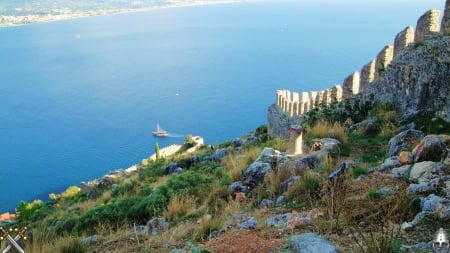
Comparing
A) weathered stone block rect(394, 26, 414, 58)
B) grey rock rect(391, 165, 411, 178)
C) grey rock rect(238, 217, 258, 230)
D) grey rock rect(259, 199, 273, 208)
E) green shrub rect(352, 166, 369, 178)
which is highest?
weathered stone block rect(394, 26, 414, 58)

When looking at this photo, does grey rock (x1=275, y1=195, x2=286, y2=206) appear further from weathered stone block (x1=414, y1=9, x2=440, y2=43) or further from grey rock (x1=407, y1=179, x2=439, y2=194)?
weathered stone block (x1=414, y1=9, x2=440, y2=43)

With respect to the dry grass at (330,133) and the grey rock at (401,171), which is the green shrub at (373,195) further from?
the dry grass at (330,133)

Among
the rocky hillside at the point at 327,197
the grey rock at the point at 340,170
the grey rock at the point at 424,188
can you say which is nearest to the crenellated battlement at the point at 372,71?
the rocky hillside at the point at 327,197

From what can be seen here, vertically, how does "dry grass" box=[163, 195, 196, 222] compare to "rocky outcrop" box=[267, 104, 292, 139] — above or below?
above

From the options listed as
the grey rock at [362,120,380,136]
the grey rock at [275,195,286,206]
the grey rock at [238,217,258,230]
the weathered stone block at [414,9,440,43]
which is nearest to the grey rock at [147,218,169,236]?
the grey rock at [238,217,258,230]

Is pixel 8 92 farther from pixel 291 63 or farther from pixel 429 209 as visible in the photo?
pixel 429 209

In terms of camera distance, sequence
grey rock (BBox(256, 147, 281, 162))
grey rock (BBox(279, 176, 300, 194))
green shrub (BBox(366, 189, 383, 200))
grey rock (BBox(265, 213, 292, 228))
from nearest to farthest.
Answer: green shrub (BBox(366, 189, 383, 200)), grey rock (BBox(265, 213, 292, 228)), grey rock (BBox(279, 176, 300, 194)), grey rock (BBox(256, 147, 281, 162))

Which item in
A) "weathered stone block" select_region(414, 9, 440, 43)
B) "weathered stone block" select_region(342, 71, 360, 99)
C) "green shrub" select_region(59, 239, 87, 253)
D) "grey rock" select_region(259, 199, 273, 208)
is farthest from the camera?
"weathered stone block" select_region(342, 71, 360, 99)
